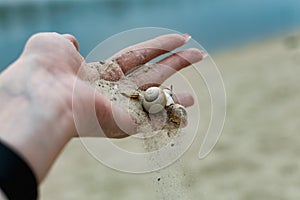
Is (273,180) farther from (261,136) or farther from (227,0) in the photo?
(227,0)

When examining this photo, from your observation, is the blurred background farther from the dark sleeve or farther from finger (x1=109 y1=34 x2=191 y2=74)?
the dark sleeve

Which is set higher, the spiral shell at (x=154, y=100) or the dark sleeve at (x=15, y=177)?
the spiral shell at (x=154, y=100)

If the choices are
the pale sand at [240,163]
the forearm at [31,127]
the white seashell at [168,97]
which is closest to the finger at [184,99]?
the white seashell at [168,97]

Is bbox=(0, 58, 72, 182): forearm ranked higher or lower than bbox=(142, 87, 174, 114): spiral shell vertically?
lower

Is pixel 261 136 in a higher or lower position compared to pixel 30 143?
higher

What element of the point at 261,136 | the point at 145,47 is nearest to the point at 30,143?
the point at 145,47

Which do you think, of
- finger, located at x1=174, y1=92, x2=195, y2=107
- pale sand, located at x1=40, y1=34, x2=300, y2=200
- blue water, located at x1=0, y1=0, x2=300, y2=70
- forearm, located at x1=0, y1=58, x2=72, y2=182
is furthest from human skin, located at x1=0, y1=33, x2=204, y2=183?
blue water, located at x1=0, y1=0, x2=300, y2=70

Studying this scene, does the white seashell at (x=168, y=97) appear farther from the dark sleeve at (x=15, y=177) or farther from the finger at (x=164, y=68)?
the dark sleeve at (x=15, y=177)

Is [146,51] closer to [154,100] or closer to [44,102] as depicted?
[154,100]
